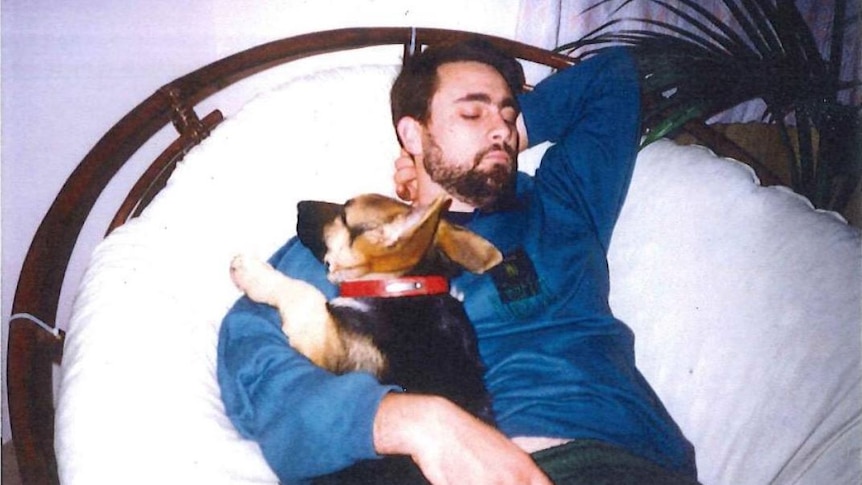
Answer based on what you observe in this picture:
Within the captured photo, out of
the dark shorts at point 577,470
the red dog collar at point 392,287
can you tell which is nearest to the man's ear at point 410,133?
the red dog collar at point 392,287

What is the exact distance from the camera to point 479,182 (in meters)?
1.08

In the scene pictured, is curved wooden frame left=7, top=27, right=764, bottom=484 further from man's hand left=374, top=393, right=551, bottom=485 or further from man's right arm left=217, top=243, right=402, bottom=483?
man's hand left=374, top=393, right=551, bottom=485

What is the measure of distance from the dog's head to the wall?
2.32ft

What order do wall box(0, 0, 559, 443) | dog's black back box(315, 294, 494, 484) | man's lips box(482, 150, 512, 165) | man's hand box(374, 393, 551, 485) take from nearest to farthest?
man's hand box(374, 393, 551, 485), dog's black back box(315, 294, 494, 484), man's lips box(482, 150, 512, 165), wall box(0, 0, 559, 443)

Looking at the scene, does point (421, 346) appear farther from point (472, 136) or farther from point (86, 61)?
point (86, 61)

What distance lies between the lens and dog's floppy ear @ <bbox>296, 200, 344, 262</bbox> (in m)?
0.99

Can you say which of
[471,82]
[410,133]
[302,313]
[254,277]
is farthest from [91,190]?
[471,82]

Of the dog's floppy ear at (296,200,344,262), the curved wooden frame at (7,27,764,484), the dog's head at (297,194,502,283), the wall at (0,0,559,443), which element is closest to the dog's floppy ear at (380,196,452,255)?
the dog's head at (297,194,502,283)

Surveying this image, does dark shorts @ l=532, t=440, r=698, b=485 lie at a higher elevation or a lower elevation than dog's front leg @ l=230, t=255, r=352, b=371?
lower

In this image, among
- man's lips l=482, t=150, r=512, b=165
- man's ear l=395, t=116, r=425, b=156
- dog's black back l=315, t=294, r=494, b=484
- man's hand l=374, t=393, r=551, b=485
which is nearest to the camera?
man's hand l=374, t=393, r=551, b=485

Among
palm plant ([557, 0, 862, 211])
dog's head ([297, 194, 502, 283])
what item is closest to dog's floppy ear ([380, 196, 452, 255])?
dog's head ([297, 194, 502, 283])

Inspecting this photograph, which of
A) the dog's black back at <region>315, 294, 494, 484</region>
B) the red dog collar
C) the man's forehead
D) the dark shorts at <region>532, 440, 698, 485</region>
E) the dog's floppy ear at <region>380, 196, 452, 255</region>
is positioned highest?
the man's forehead

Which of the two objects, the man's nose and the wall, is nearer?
the man's nose

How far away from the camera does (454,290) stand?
38.8 inches
